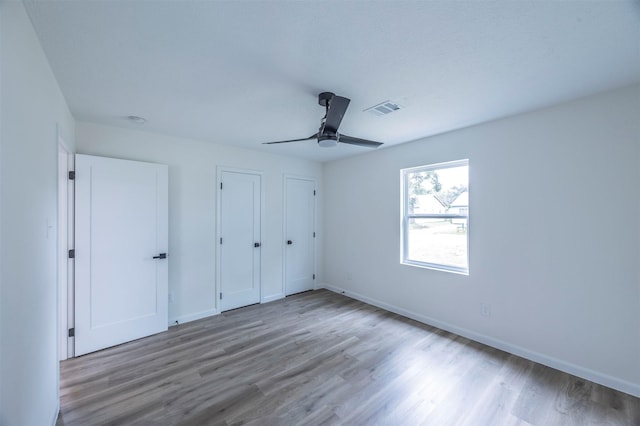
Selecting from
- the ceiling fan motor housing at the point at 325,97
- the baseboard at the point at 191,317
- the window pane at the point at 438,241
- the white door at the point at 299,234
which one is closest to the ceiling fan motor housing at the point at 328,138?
the ceiling fan motor housing at the point at 325,97

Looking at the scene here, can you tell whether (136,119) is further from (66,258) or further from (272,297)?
(272,297)

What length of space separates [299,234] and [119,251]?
2.65 metres

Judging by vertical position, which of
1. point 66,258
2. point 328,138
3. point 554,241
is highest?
point 328,138

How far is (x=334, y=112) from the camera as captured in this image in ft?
7.18

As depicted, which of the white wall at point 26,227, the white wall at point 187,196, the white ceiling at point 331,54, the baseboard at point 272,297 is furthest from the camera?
the baseboard at point 272,297

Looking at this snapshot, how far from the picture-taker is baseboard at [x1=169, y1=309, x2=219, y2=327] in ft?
11.2

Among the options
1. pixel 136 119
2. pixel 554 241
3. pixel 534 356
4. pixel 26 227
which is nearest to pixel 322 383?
pixel 534 356

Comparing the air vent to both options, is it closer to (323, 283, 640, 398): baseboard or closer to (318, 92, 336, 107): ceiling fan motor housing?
(318, 92, 336, 107): ceiling fan motor housing

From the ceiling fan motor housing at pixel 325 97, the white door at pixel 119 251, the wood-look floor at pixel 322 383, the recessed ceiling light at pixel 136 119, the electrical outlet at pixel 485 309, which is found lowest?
the wood-look floor at pixel 322 383

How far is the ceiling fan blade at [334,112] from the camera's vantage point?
2102mm

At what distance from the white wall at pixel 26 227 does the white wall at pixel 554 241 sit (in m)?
3.61

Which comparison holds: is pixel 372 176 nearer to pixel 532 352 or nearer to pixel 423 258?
pixel 423 258

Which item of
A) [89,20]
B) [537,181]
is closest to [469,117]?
[537,181]

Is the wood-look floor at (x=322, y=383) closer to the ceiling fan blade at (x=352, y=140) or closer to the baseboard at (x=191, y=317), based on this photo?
the baseboard at (x=191, y=317)
